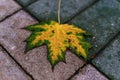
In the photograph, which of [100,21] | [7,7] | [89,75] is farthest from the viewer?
[7,7]

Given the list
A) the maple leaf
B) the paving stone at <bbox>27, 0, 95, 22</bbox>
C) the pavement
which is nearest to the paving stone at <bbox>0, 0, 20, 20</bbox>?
the pavement

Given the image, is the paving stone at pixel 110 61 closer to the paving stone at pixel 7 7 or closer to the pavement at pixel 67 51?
the pavement at pixel 67 51

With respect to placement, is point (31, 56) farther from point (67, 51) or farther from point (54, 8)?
point (54, 8)

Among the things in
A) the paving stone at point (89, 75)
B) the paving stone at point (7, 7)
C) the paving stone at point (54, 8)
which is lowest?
the paving stone at point (89, 75)

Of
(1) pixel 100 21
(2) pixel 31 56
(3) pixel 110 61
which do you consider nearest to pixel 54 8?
(1) pixel 100 21

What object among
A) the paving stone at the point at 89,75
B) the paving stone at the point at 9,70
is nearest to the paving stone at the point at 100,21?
the paving stone at the point at 89,75

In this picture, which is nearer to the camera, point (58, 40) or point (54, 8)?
point (58, 40)

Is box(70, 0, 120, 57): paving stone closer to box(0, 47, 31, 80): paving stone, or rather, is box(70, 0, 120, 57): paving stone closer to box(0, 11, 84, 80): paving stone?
box(0, 11, 84, 80): paving stone
